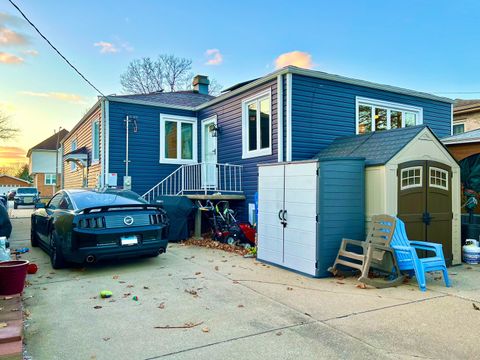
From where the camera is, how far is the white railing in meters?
10.8

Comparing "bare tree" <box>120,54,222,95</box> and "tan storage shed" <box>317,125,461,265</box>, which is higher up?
"bare tree" <box>120,54,222,95</box>

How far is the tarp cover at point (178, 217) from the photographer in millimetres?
9359

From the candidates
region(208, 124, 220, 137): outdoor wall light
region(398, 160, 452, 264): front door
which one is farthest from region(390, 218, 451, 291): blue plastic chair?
region(208, 124, 220, 137): outdoor wall light

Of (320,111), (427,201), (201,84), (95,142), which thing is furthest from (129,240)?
(201,84)

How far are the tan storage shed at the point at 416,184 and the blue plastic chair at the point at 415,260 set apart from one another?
55cm

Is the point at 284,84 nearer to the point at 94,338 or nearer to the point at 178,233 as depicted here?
the point at 178,233

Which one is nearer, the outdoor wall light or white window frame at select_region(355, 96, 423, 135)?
white window frame at select_region(355, 96, 423, 135)

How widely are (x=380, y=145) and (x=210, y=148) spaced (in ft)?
22.5

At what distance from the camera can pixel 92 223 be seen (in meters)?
5.85

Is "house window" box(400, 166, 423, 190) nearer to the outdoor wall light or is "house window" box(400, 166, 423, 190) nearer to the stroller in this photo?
the stroller

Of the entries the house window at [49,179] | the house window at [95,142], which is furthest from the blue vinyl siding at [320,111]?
the house window at [49,179]

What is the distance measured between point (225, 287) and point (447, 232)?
15.2ft

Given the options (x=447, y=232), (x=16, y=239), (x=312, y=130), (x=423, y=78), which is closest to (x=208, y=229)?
(x=312, y=130)

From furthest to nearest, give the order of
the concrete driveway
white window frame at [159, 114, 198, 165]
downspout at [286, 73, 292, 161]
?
1. white window frame at [159, 114, 198, 165]
2. downspout at [286, 73, 292, 161]
3. the concrete driveway
